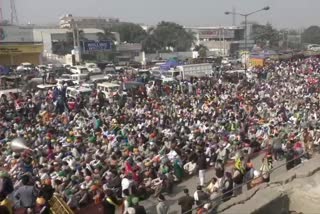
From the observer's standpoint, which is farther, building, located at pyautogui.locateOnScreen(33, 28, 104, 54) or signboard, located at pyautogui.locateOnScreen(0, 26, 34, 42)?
building, located at pyautogui.locateOnScreen(33, 28, 104, 54)

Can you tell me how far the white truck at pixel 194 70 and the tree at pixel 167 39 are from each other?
45459mm

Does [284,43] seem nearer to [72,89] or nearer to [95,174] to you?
[72,89]

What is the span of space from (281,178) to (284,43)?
105778 millimetres

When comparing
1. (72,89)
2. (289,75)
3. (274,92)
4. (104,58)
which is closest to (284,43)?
(104,58)

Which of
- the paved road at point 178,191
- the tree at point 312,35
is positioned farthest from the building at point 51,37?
the tree at point 312,35

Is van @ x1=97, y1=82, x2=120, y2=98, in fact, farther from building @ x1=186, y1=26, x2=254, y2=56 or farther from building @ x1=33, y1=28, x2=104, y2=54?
building @ x1=186, y1=26, x2=254, y2=56

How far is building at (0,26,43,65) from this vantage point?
4675 centimetres

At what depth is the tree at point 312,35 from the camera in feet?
468

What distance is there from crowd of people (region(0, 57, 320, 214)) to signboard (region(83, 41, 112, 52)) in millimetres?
30578

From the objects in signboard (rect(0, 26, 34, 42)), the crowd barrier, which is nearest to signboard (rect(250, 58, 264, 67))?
signboard (rect(0, 26, 34, 42))

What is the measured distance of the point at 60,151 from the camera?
13.6 meters

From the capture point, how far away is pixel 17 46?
47.0 metres

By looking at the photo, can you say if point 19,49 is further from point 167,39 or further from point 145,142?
point 167,39

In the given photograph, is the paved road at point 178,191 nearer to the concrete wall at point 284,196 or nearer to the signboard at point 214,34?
the concrete wall at point 284,196
